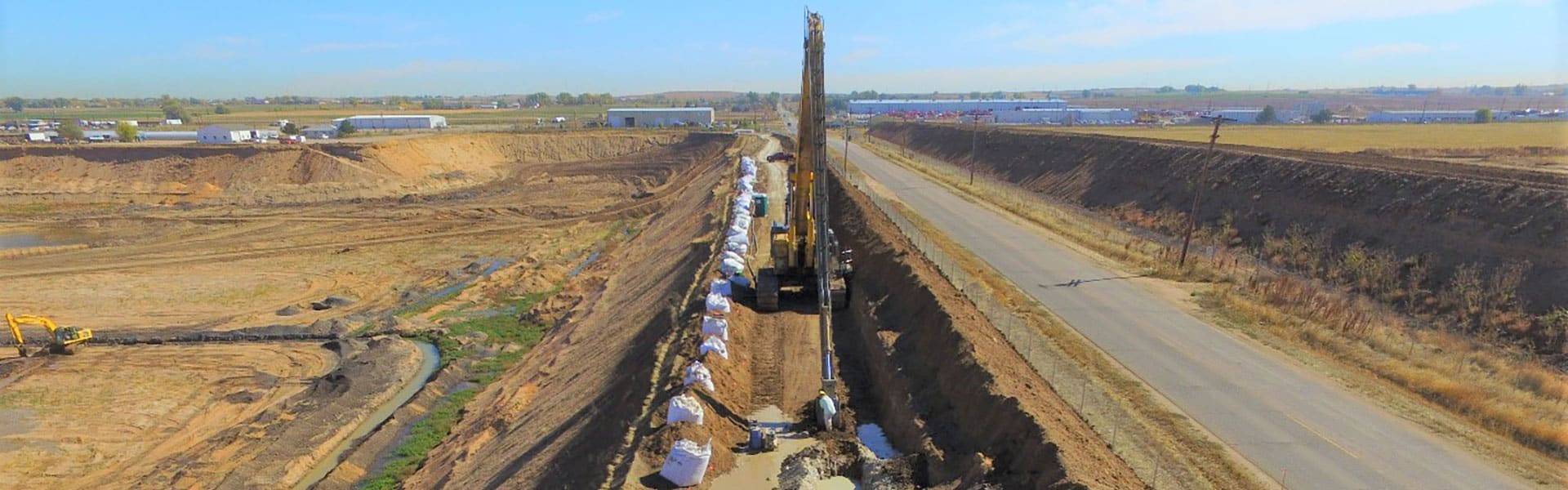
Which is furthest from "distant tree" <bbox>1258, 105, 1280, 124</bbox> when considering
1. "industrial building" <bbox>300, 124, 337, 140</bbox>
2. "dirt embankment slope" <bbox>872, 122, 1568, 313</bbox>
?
"industrial building" <bbox>300, 124, 337, 140</bbox>

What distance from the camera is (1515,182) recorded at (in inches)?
1209

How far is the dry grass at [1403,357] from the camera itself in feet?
49.4

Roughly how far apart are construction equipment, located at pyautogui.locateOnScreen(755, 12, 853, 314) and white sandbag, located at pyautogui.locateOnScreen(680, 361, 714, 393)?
3426 mm

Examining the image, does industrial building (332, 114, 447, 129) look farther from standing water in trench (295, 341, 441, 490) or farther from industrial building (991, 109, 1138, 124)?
standing water in trench (295, 341, 441, 490)

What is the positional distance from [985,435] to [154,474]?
19658 millimetres

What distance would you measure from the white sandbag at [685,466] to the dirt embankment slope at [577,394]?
4.40 feet

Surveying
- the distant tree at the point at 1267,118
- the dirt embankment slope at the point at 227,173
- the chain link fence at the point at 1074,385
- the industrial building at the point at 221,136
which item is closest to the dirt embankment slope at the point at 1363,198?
the chain link fence at the point at 1074,385

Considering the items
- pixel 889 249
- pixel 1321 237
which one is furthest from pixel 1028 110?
pixel 889 249

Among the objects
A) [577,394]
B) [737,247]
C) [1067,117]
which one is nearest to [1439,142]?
[737,247]

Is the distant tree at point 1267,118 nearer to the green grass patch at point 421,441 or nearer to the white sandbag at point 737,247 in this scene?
the white sandbag at point 737,247

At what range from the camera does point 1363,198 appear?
34.5 m

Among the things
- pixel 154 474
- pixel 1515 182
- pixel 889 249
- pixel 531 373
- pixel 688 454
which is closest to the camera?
pixel 688 454

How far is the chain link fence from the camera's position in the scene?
13742 millimetres

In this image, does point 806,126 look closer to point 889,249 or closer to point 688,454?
point 889,249
